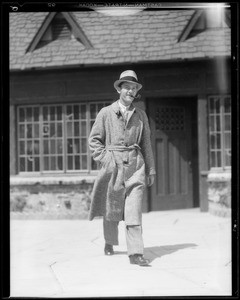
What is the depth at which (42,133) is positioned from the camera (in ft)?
39.6

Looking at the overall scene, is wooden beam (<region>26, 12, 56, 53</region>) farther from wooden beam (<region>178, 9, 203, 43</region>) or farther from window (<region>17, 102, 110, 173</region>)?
wooden beam (<region>178, 9, 203, 43</region>)

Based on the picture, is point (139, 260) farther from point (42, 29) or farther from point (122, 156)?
point (42, 29)

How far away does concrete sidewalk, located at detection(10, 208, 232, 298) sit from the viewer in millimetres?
5535

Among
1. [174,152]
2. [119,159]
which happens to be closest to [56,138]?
[174,152]

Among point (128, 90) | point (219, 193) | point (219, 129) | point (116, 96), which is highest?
point (116, 96)

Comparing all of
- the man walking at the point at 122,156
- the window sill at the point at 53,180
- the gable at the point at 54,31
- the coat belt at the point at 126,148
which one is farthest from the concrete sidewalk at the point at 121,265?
the gable at the point at 54,31

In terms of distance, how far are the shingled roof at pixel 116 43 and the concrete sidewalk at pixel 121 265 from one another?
3.58 metres

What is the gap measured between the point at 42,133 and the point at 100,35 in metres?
2.29

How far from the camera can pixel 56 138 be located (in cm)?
1203

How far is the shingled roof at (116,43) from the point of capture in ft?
37.1

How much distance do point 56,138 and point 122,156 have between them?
550 cm

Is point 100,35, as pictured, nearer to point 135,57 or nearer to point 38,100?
point 135,57

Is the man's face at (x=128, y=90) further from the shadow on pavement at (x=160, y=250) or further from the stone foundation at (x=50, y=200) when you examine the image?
the stone foundation at (x=50, y=200)
